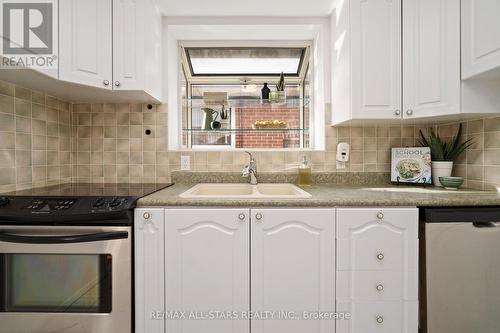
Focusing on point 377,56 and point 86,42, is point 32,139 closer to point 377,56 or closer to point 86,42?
point 86,42

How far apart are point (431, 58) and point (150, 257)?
189cm

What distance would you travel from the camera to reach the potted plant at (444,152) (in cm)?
169

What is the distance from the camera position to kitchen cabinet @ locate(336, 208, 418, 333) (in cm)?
126

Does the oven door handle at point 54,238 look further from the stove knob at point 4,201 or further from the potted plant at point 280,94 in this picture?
the potted plant at point 280,94

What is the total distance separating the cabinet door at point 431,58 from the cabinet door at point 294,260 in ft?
2.94

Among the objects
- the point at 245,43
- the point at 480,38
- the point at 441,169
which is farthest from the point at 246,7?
the point at 441,169

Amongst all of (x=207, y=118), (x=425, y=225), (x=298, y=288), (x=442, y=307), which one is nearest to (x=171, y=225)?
(x=298, y=288)

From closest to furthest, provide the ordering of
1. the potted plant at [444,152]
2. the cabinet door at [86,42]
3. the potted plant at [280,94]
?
the cabinet door at [86,42] → the potted plant at [444,152] → the potted plant at [280,94]

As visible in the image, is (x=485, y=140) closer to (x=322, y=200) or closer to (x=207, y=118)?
(x=322, y=200)

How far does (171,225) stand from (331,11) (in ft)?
5.90

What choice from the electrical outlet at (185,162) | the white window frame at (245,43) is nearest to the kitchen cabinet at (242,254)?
the electrical outlet at (185,162)

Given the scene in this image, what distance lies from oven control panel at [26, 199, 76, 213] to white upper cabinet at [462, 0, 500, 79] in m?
2.12

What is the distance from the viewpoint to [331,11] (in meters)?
1.83

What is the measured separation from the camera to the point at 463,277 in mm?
1241
